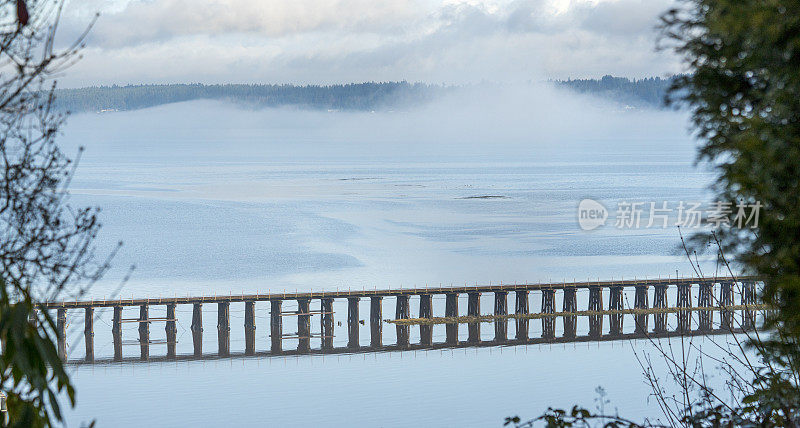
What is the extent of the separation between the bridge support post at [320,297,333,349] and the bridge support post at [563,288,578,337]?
903cm

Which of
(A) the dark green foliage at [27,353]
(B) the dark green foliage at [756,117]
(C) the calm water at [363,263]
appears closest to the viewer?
(A) the dark green foliage at [27,353]

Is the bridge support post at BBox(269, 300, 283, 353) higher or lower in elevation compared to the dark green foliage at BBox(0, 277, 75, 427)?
lower

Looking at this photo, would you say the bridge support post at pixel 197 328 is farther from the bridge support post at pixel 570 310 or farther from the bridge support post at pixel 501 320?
the bridge support post at pixel 570 310

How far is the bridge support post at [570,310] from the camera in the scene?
3497 centimetres

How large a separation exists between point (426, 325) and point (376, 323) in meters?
2.00

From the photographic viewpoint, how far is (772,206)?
2.72m

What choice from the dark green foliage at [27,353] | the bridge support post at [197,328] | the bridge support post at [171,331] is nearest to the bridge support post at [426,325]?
the bridge support post at [197,328]

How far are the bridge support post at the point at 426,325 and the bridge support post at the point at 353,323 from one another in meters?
2.48

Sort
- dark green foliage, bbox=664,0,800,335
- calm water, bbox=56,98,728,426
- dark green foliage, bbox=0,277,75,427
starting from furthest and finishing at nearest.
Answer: calm water, bbox=56,98,728,426, dark green foliage, bbox=664,0,800,335, dark green foliage, bbox=0,277,75,427

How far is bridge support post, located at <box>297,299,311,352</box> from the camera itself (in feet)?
109

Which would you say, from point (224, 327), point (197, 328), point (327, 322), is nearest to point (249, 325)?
point (224, 327)

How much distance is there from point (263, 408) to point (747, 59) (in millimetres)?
25022

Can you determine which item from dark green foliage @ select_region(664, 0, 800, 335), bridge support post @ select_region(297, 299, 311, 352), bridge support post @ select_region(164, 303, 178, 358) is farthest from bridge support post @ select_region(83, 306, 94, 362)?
dark green foliage @ select_region(664, 0, 800, 335)

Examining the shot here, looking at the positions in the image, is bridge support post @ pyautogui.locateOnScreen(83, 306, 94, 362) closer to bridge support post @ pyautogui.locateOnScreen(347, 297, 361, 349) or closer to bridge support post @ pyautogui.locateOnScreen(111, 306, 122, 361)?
bridge support post @ pyautogui.locateOnScreen(111, 306, 122, 361)
